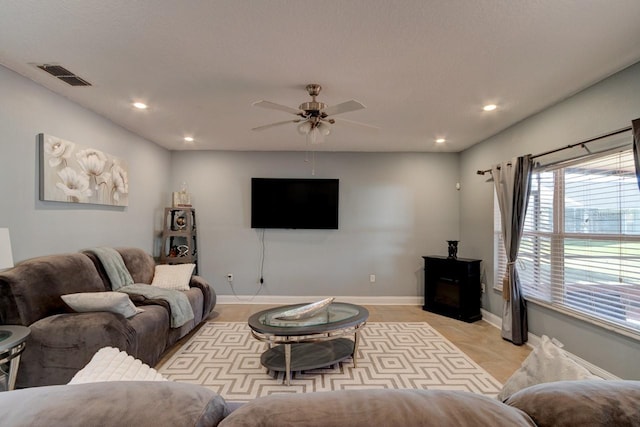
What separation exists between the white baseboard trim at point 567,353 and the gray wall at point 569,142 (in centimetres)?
4

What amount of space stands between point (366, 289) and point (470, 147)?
2.84m

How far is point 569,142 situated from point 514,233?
111 centimetres

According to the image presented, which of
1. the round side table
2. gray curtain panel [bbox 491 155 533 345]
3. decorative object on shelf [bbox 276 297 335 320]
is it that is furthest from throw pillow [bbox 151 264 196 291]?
gray curtain panel [bbox 491 155 533 345]

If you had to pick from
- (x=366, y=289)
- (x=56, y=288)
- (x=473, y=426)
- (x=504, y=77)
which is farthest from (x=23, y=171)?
(x=366, y=289)

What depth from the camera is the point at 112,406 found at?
2.08ft

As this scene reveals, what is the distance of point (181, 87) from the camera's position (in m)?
2.78

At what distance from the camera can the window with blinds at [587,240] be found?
2.46 m

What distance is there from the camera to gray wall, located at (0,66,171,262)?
2.48 metres

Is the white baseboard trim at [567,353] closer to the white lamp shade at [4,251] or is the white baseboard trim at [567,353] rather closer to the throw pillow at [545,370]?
the throw pillow at [545,370]

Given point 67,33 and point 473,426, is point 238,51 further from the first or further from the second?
point 473,426

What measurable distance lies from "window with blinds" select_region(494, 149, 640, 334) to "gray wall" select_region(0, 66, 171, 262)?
16.1 ft

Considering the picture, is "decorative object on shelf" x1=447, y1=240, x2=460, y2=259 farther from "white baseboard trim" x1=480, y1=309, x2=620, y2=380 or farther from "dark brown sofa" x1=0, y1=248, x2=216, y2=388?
"dark brown sofa" x1=0, y1=248, x2=216, y2=388

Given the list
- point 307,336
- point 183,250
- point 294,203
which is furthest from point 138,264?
point 307,336

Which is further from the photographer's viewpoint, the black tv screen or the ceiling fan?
the black tv screen
